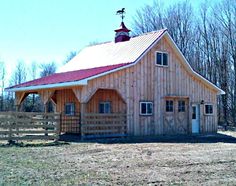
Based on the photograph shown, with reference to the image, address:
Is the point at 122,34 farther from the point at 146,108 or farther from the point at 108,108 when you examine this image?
the point at 146,108

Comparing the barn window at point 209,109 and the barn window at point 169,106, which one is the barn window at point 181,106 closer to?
the barn window at point 169,106

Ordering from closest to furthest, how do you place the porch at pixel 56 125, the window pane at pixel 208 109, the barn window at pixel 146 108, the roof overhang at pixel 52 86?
the porch at pixel 56 125, the roof overhang at pixel 52 86, the barn window at pixel 146 108, the window pane at pixel 208 109

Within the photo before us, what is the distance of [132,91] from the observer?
2155 centimetres

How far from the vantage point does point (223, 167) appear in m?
10.4

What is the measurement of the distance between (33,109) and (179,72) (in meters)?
27.3

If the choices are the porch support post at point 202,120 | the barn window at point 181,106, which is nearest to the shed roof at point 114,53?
the barn window at point 181,106

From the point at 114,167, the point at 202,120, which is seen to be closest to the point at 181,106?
the point at 202,120

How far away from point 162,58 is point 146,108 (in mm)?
3399

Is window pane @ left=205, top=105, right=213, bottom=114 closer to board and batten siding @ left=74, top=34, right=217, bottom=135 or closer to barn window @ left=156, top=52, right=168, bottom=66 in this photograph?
board and batten siding @ left=74, top=34, right=217, bottom=135

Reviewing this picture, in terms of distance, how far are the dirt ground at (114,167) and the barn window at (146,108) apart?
8203 millimetres

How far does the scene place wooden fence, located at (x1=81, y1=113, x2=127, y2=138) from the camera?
19.0 metres

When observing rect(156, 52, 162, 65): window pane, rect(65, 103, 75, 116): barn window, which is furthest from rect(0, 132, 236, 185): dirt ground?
rect(156, 52, 162, 65): window pane

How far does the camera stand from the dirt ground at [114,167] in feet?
27.3

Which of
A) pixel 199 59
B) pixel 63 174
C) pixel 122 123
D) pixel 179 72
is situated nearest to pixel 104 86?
pixel 122 123
